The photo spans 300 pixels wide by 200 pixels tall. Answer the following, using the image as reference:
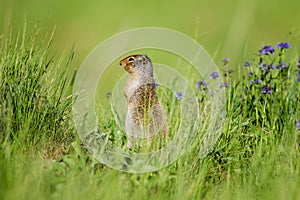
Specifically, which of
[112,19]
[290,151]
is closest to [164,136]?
[290,151]

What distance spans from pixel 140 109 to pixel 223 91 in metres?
0.90

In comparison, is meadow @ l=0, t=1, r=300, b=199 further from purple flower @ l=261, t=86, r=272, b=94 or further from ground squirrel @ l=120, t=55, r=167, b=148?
ground squirrel @ l=120, t=55, r=167, b=148

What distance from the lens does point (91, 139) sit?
372 cm

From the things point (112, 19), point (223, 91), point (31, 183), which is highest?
point (112, 19)

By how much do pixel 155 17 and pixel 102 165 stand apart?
7655mm

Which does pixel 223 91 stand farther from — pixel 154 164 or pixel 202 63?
pixel 154 164

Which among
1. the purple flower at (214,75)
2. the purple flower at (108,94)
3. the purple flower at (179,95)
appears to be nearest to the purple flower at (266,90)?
the purple flower at (214,75)

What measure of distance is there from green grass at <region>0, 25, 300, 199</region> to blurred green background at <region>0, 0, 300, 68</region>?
5567 millimetres

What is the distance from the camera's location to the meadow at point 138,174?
3.26m

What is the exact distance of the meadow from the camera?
128 inches

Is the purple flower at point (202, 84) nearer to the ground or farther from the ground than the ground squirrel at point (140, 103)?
farther from the ground

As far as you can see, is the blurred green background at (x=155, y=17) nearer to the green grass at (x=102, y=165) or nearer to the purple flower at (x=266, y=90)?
the purple flower at (x=266, y=90)

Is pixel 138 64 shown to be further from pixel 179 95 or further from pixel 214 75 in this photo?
pixel 214 75

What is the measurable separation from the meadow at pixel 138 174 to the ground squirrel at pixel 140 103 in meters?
0.27
